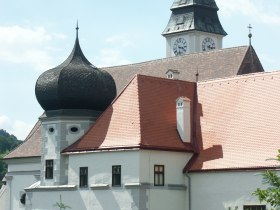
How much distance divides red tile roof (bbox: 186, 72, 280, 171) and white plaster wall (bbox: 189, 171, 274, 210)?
390 millimetres

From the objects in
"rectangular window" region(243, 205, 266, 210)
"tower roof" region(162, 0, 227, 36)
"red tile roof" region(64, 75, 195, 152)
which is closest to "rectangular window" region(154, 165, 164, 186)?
"red tile roof" region(64, 75, 195, 152)

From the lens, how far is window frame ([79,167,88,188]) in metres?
43.2

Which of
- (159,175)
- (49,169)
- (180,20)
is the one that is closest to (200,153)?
(159,175)

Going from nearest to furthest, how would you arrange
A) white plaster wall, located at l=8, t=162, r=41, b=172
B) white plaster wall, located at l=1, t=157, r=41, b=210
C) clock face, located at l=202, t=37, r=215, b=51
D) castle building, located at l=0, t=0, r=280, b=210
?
castle building, located at l=0, t=0, r=280, b=210, white plaster wall, located at l=8, t=162, r=41, b=172, white plaster wall, located at l=1, t=157, r=41, b=210, clock face, located at l=202, t=37, r=215, b=51

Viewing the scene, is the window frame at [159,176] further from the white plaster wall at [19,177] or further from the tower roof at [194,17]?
the tower roof at [194,17]

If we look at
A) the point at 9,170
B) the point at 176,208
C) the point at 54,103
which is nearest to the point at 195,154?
the point at 176,208

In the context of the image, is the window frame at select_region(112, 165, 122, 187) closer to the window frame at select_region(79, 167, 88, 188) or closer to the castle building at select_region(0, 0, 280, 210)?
the castle building at select_region(0, 0, 280, 210)

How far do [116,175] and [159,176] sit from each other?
1999 mm

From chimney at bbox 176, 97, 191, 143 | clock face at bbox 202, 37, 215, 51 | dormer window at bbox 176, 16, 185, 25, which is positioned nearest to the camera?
chimney at bbox 176, 97, 191, 143

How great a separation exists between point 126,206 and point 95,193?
2.08 m

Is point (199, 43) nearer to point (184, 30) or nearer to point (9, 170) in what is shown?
point (184, 30)

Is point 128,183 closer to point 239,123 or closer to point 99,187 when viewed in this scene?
point 99,187

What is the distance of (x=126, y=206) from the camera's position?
4106cm

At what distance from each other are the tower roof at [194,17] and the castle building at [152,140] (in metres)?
33.0
